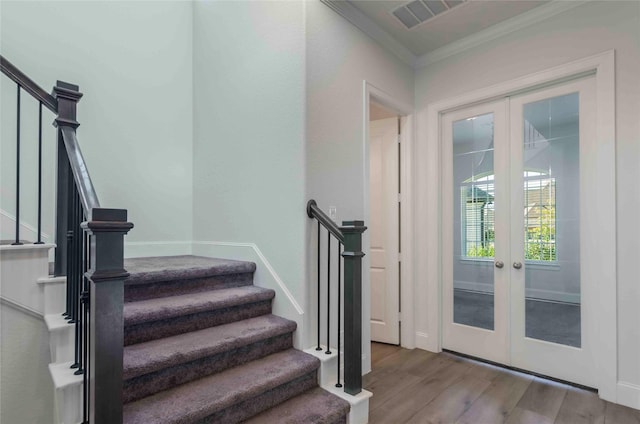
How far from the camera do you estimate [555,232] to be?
2.74 metres

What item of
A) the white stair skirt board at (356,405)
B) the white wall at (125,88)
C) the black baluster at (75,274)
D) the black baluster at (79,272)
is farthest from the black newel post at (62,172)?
the white stair skirt board at (356,405)

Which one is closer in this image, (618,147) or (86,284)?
(86,284)

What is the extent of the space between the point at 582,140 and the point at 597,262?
36.4 inches

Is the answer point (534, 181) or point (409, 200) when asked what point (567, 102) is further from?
point (409, 200)

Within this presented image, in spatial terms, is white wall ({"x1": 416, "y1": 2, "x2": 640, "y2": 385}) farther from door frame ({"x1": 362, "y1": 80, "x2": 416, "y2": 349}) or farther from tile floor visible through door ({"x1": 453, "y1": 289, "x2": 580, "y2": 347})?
door frame ({"x1": 362, "y1": 80, "x2": 416, "y2": 349})

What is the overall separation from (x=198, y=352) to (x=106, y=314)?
791 millimetres

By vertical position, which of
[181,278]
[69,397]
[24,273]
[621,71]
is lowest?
[69,397]

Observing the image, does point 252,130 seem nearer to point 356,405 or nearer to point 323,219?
point 323,219

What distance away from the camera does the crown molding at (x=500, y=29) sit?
2625 millimetres

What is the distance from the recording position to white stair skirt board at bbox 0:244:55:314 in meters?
1.67

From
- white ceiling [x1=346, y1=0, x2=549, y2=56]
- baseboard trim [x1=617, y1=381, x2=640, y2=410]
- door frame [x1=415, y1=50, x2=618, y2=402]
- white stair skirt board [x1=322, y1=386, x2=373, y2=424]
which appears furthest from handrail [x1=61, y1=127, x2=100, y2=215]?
baseboard trim [x1=617, y1=381, x2=640, y2=410]

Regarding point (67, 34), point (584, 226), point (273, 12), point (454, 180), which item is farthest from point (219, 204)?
point (584, 226)

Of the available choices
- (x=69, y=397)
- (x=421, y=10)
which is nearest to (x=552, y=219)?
(x=421, y=10)

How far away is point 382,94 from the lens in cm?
305
